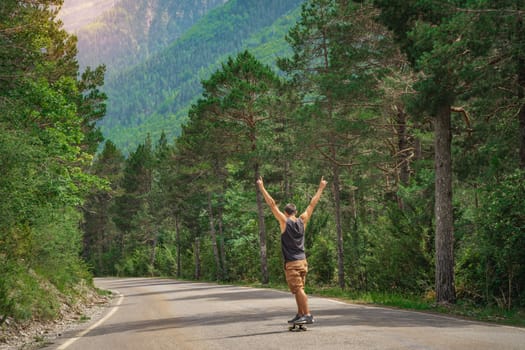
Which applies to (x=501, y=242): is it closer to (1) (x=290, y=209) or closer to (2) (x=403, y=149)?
(1) (x=290, y=209)

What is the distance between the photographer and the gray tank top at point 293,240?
9359mm

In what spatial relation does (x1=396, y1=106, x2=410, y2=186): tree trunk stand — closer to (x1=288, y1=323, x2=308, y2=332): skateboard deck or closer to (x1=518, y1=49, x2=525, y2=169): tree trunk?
(x1=518, y1=49, x2=525, y2=169): tree trunk

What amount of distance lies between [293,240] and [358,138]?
18.3 meters

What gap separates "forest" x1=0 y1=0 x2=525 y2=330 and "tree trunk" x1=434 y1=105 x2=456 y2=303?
0.12ft

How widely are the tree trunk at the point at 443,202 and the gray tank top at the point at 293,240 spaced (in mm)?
7713

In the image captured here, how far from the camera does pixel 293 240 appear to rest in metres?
9.38

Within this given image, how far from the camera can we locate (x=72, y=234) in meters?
22.8

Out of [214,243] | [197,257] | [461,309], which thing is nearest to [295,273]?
[461,309]

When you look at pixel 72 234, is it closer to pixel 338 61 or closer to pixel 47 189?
pixel 47 189

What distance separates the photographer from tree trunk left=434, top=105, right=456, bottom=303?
15867 mm

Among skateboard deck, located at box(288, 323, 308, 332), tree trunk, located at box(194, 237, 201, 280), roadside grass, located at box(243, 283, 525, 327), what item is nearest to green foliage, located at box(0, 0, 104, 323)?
skateboard deck, located at box(288, 323, 308, 332)

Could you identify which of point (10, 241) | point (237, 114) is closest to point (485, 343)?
point (10, 241)

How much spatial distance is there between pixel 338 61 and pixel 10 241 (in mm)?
14016

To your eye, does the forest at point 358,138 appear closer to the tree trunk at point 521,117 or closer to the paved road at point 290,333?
the tree trunk at point 521,117
